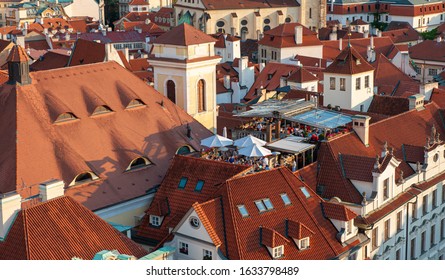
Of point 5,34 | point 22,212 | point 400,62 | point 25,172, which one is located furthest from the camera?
point 5,34

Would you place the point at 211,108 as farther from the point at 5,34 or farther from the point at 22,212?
the point at 5,34

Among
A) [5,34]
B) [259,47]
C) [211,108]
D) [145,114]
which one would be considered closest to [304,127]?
[211,108]

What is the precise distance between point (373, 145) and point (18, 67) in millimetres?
20247

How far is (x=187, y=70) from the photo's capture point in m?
50.6

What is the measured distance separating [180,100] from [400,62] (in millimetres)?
50610

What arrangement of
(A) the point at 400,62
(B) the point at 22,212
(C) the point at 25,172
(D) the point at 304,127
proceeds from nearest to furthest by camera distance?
(B) the point at 22,212 → (C) the point at 25,172 → (D) the point at 304,127 → (A) the point at 400,62

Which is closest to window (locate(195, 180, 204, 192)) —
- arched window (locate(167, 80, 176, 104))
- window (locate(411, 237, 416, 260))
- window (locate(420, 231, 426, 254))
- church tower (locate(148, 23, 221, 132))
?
church tower (locate(148, 23, 221, 132))

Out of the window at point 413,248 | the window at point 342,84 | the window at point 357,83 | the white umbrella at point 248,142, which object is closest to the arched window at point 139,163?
the white umbrella at point 248,142

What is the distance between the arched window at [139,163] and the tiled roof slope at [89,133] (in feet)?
0.69

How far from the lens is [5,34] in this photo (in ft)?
414

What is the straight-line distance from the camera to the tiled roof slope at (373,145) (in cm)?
4356

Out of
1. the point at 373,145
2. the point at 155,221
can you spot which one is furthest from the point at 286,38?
the point at 155,221

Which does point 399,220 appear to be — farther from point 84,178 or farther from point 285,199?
point 84,178

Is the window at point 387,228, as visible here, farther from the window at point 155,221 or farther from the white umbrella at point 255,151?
the window at point 155,221
